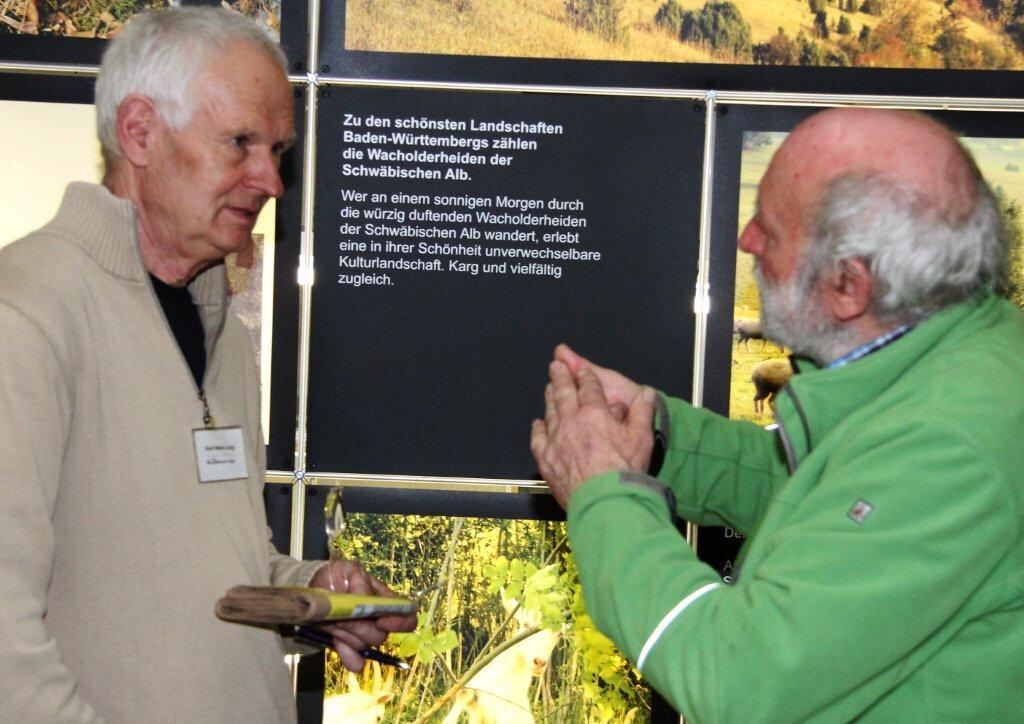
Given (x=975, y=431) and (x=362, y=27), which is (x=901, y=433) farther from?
(x=362, y=27)

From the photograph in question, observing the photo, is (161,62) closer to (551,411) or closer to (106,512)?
(106,512)

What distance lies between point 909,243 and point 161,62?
1316mm

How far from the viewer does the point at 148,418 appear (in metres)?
2.01

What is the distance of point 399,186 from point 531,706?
1.51 meters

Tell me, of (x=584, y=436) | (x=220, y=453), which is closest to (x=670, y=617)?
(x=584, y=436)

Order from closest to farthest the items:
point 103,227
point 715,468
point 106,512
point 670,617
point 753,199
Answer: point 670,617 → point 106,512 → point 103,227 → point 715,468 → point 753,199

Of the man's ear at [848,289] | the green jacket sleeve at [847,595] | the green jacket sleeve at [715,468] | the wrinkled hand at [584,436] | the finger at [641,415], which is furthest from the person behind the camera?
the green jacket sleeve at [715,468]

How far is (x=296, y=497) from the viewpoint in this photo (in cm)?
336

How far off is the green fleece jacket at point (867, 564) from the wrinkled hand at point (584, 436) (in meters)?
0.10

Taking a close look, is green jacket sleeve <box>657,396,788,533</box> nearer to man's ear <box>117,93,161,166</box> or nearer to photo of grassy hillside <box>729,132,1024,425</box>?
photo of grassy hillside <box>729,132,1024,425</box>

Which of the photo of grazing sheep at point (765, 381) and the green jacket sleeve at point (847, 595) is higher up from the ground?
the photo of grazing sheep at point (765, 381)

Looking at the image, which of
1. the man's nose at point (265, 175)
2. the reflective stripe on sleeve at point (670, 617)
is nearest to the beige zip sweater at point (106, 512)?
the man's nose at point (265, 175)

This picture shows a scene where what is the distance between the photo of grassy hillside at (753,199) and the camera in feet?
11.0

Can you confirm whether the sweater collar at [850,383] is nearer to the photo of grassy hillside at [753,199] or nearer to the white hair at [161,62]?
the white hair at [161,62]
